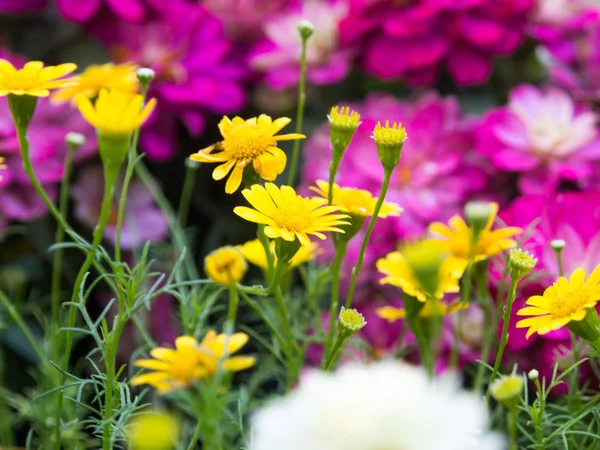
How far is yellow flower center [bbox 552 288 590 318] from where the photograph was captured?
0.76 ft

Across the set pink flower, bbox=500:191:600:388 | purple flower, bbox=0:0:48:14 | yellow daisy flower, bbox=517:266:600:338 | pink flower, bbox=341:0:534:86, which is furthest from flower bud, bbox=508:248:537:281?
purple flower, bbox=0:0:48:14

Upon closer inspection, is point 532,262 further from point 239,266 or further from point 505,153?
point 505,153

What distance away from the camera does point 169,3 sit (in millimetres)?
504

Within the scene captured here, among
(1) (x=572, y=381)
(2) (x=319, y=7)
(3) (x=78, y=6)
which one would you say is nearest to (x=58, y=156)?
(3) (x=78, y=6)

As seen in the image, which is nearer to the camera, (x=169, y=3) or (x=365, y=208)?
(x=365, y=208)

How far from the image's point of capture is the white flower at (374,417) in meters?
0.14

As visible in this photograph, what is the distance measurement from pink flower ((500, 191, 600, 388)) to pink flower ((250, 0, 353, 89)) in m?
0.17

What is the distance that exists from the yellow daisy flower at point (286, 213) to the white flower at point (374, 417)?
9cm

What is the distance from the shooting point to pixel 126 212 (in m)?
0.46

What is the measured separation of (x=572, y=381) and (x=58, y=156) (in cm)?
30

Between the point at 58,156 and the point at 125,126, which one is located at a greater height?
the point at 125,126

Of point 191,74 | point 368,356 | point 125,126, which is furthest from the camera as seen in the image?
point 191,74

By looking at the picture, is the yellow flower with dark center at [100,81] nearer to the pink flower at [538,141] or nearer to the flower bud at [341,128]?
the flower bud at [341,128]

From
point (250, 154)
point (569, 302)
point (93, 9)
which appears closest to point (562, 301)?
point (569, 302)
